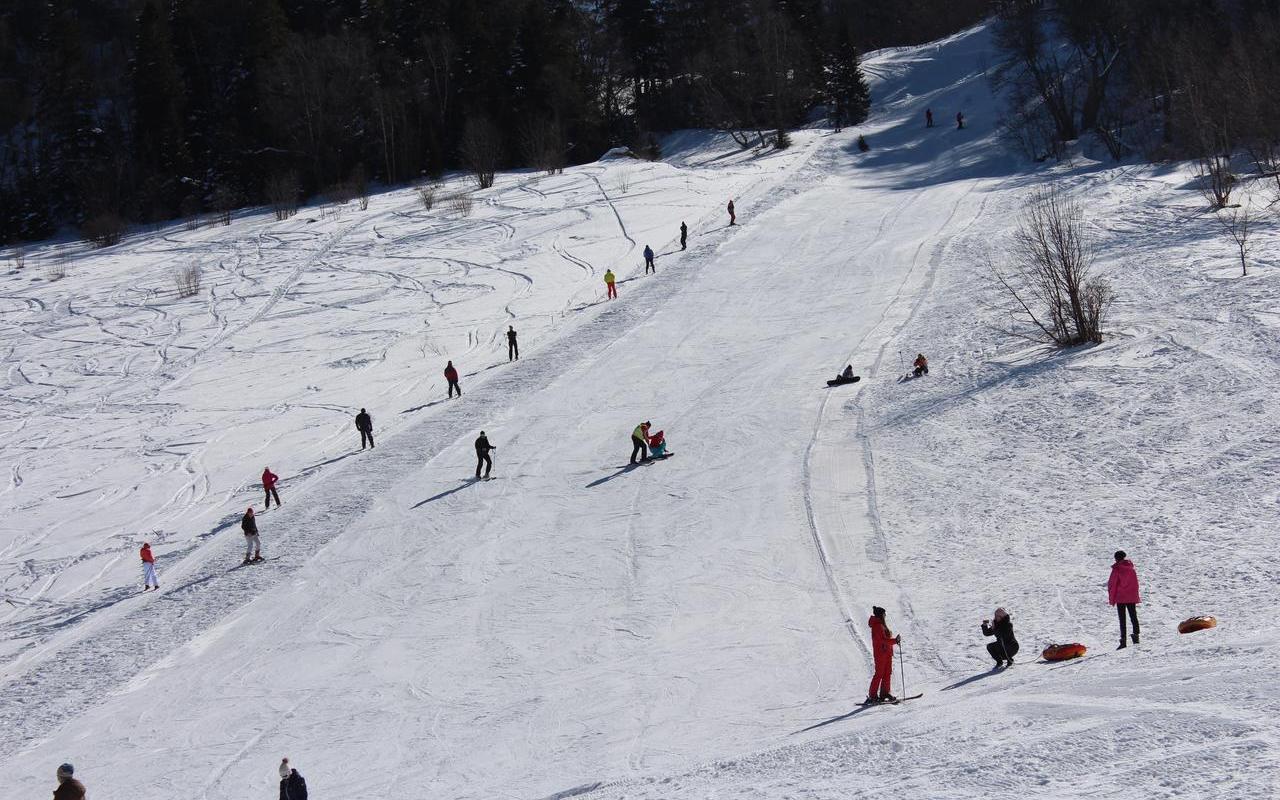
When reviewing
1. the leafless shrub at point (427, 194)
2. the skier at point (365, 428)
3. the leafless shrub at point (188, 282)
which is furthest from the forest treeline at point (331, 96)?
the skier at point (365, 428)

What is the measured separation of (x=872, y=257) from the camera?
3728cm

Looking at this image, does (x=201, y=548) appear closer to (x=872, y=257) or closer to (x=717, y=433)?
(x=717, y=433)

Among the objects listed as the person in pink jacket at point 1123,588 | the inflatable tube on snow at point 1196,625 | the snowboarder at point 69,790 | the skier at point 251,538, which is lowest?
the inflatable tube on snow at point 1196,625

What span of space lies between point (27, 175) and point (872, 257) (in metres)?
51.5

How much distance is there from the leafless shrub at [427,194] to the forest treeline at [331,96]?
3892 mm

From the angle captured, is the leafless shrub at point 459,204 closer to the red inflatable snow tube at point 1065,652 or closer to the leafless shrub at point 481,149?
the leafless shrub at point 481,149

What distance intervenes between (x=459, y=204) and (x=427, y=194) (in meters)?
3.18

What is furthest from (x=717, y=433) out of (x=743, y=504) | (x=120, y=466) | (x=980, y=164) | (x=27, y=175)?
(x=27, y=175)

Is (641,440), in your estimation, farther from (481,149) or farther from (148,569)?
(481,149)

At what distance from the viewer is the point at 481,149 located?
55.5 meters

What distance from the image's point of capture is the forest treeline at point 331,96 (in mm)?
61656

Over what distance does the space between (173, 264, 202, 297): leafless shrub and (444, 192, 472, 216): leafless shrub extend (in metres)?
11.5

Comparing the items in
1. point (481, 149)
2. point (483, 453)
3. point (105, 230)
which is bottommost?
point (483, 453)

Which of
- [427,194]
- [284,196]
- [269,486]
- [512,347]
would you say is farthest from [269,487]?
[284,196]
